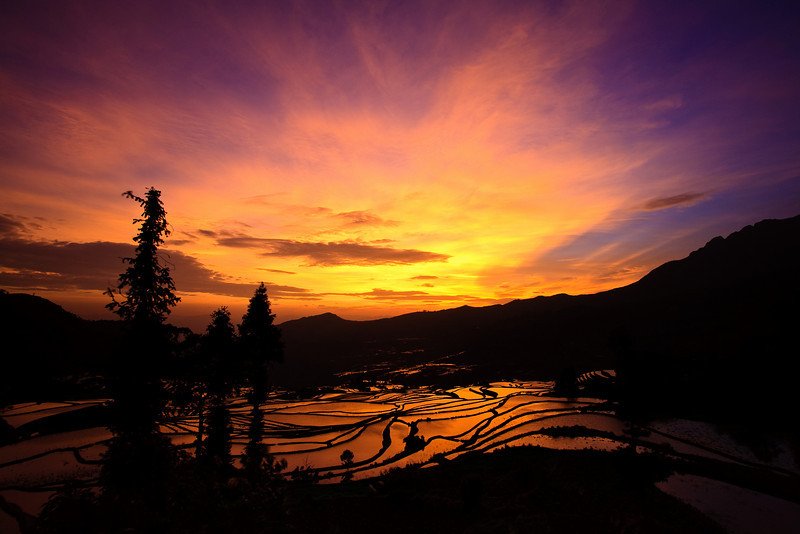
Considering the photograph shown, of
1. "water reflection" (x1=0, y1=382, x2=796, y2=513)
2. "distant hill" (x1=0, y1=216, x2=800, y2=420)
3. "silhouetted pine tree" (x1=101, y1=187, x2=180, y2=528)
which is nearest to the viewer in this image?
"silhouetted pine tree" (x1=101, y1=187, x2=180, y2=528)

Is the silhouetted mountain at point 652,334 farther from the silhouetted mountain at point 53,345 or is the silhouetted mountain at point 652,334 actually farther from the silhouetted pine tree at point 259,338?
the silhouetted mountain at point 53,345

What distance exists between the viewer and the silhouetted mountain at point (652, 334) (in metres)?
43.7

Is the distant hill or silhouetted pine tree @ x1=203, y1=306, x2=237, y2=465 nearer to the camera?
silhouetted pine tree @ x1=203, y1=306, x2=237, y2=465

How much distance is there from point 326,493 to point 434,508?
6667mm

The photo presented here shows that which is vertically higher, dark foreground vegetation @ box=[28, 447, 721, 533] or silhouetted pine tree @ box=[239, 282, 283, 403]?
silhouetted pine tree @ box=[239, 282, 283, 403]

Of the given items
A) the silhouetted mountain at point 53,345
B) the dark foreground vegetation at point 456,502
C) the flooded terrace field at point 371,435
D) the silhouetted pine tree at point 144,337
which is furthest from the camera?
the silhouetted mountain at point 53,345

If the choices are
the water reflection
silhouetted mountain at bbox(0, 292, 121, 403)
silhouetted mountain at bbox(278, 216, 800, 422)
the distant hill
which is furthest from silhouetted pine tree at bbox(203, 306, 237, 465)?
silhouetted mountain at bbox(278, 216, 800, 422)

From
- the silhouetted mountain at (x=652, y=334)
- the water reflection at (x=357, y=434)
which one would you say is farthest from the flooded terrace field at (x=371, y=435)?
the silhouetted mountain at (x=652, y=334)

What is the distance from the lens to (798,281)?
3187 inches

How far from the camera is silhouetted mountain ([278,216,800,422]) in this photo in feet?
143

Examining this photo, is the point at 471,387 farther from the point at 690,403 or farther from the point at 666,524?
the point at 666,524

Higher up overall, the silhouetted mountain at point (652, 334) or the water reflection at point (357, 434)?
the silhouetted mountain at point (652, 334)

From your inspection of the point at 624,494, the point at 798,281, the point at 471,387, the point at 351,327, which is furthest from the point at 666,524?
the point at 351,327

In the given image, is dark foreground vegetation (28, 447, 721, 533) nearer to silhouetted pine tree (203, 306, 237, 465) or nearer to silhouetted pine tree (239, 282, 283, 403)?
silhouetted pine tree (203, 306, 237, 465)
